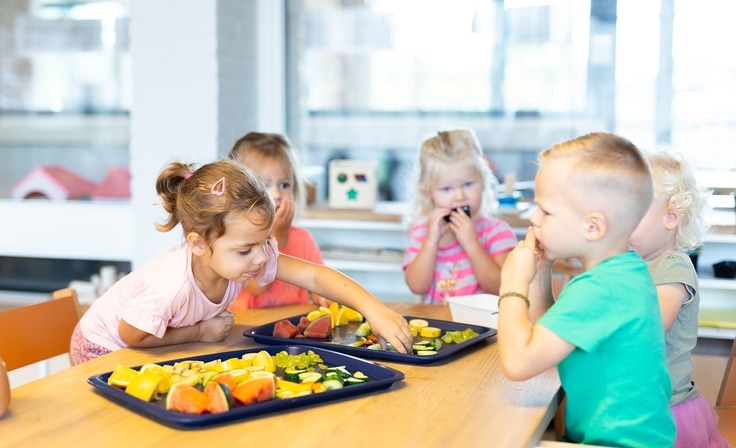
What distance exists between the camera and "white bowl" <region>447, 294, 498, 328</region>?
2.01m

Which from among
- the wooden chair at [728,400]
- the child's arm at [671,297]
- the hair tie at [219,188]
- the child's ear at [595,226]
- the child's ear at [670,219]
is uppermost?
the hair tie at [219,188]

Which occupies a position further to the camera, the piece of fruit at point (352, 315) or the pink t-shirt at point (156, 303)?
the piece of fruit at point (352, 315)

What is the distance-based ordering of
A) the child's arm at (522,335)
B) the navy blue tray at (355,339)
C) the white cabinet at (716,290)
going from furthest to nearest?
the white cabinet at (716,290) < the navy blue tray at (355,339) < the child's arm at (522,335)

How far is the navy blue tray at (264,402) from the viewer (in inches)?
53.5

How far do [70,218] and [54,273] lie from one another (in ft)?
→ 1.11

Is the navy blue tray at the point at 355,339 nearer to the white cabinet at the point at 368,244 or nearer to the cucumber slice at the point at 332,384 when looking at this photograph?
the cucumber slice at the point at 332,384

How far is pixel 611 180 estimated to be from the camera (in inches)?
56.6

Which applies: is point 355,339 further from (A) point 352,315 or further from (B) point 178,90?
(B) point 178,90

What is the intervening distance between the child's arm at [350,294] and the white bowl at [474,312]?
0.20 metres

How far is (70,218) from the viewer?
4.05 meters

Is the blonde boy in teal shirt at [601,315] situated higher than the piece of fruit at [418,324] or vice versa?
the blonde boy in teal shirt at [601,315]

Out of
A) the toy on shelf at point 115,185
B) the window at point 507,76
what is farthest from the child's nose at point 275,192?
the toy on shelf at point 115,185

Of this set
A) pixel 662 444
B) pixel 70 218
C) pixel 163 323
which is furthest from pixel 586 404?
pixel 70 218

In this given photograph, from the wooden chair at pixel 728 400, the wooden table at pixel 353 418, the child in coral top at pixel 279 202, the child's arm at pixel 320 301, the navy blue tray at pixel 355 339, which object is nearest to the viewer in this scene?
the wooden table at pixel 353 418
